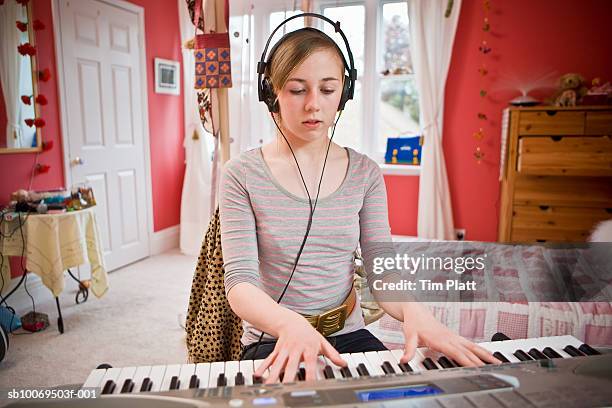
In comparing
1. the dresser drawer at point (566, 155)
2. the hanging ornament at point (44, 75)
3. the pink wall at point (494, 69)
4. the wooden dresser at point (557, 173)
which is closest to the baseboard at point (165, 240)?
the hanging ornament at point (44, 75)

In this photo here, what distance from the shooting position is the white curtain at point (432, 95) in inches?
143

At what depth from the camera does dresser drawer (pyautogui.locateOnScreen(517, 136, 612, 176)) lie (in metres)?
3.01

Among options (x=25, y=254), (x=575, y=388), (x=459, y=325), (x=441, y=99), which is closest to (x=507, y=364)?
(x=575, y=388)

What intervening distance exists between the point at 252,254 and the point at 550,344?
0.58 meters

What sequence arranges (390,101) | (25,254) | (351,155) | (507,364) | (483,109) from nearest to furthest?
1. (507,364)
2. (351,155)
3. (25,254)
4. (483,109)
5. (390,101)

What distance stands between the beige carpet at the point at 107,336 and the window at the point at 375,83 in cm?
149

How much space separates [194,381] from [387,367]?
30 centimetres

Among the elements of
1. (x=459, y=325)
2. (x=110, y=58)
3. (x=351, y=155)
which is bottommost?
(x=459, y=325)

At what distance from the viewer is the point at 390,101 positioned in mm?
4039

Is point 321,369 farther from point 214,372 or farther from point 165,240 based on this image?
point 165,240

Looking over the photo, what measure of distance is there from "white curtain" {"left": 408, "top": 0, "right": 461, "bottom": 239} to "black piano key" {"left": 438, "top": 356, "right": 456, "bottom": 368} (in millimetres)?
3162

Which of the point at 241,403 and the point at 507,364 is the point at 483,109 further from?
the point at 241,403

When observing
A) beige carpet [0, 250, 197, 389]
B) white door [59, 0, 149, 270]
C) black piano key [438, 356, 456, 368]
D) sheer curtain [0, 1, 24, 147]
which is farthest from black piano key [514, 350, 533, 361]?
white door [59, 0, 149, 270]

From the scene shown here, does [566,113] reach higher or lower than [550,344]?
higher
